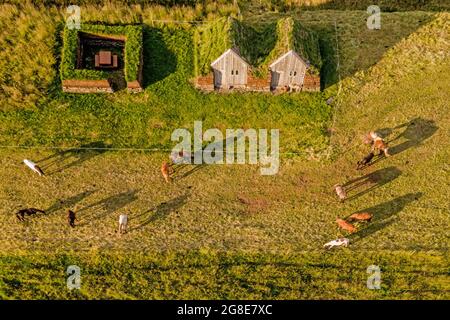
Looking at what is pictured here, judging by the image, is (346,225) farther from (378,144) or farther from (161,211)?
(161,211)

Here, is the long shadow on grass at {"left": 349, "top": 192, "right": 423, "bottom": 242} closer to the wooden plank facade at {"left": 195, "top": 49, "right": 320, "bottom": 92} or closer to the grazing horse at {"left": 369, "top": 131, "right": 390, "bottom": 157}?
the grazing horse at {"left": 369, "top": 131, "right": 390, "bottom": 157}

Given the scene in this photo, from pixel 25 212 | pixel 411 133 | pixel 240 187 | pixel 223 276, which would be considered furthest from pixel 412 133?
pixel 25 212

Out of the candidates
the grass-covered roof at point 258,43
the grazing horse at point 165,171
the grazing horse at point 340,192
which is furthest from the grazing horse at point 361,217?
the grazing horse at point 165,171

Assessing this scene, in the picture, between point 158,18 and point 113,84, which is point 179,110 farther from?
point 158,18

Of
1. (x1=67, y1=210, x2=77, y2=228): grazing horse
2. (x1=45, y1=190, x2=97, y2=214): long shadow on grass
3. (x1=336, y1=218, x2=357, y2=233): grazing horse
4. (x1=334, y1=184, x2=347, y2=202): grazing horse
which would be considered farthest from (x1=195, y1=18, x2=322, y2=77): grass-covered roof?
(x1=67, y1=210, x2=77, y2=228): grazing horse

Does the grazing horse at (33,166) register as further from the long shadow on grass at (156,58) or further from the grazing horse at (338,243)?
the grazing horse at (338,243)

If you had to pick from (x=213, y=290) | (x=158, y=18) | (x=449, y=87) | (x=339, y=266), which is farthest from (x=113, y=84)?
(x=449, y=87)

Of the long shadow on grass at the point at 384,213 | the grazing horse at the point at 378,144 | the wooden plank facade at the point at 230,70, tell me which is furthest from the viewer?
the wooden plank facade at the point at 230,70
